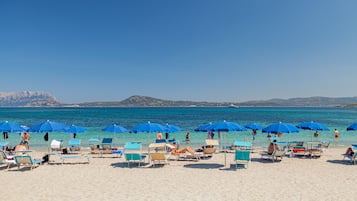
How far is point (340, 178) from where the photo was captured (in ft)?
28.2

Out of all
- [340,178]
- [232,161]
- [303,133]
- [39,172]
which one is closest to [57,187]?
[39,172]

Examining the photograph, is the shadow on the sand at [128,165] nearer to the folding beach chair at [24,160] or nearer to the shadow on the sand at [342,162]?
the folding beach chair at [24,160]

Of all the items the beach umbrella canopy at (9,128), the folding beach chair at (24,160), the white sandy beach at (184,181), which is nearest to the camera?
the white sandy beach at (184,181)

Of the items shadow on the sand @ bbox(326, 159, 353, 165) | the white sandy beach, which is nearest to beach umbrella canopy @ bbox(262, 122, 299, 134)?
the white sandy beach

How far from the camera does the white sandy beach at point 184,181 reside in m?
6.83

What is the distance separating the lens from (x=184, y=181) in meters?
8.25

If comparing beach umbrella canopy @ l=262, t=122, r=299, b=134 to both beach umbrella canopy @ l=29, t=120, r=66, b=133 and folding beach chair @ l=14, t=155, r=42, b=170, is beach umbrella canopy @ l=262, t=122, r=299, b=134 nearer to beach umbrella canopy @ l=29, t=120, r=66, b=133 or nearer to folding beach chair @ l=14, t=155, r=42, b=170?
beach umbrella canopy @ l=29, t=120, r=66, b=133

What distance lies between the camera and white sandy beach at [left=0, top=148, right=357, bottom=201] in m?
→ 6.83

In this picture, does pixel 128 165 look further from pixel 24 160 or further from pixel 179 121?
pixel 179 121

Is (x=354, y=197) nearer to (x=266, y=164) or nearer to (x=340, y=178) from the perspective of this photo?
(x=340, y=178)

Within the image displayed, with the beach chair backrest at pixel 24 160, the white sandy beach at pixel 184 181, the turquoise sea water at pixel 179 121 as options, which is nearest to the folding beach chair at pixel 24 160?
the beach chair backrest at pixel 24 160

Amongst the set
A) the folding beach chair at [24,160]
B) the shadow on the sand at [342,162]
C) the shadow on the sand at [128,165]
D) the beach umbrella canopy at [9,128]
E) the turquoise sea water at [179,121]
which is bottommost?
the turquoise sea water at [179,121]

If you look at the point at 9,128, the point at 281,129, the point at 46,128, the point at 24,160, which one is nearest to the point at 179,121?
the point at 281,129

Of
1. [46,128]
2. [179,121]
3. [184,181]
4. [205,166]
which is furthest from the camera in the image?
[179,121]
